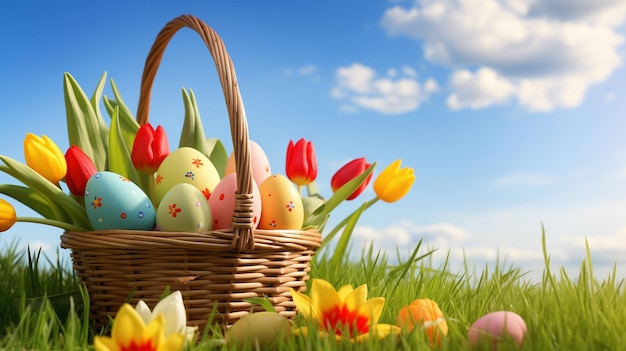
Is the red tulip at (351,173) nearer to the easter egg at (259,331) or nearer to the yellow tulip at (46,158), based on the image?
the easter egg at (259,331)

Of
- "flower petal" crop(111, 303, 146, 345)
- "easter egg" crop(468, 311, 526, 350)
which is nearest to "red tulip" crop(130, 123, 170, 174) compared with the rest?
"flower petal" crop(111, 303, 146, 345)

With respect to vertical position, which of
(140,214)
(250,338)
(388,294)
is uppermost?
(140,214)

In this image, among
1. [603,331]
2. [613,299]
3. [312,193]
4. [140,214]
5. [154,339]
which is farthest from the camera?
[312,193]

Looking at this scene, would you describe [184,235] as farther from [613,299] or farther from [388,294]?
[613,299]

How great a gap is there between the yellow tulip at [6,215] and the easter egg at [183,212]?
37 centimetres

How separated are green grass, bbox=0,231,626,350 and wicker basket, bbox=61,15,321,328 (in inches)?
3.3

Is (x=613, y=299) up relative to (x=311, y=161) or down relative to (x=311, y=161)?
down

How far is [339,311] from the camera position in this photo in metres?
1.33

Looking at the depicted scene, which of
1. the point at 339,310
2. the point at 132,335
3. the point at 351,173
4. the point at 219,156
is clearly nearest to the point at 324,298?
the point at 339,310

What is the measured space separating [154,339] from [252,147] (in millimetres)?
769

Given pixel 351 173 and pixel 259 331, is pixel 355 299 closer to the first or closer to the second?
pixel 259 331

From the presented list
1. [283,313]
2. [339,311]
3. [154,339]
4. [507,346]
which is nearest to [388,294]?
[283,313]

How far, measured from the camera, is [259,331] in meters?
1.36

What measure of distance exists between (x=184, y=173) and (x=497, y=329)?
0.80 m
